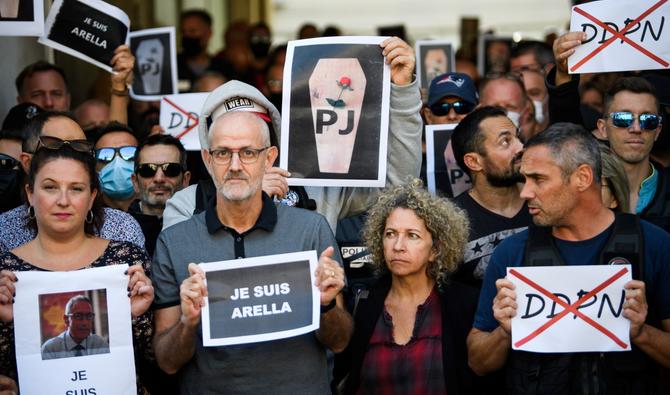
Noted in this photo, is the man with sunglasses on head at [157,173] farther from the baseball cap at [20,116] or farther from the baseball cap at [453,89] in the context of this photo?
the baseball cap at [453,89]

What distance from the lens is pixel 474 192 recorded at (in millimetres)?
6207

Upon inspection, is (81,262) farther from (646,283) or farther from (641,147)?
(641,147)

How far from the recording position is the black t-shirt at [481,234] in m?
5.76

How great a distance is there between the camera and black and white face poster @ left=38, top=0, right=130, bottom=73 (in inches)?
274

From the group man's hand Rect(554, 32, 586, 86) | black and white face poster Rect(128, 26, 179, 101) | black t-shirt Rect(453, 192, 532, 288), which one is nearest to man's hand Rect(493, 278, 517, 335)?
black t-shirt Rect(453, 192, 532, 288)

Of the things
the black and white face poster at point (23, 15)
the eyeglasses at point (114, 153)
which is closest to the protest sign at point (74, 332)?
the eyeglasses at point (114, 153)

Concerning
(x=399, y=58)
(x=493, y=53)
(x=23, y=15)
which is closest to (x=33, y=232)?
(x=23, y=15)

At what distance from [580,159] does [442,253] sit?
82 centimetres

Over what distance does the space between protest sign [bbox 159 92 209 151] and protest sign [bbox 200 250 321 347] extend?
321cm

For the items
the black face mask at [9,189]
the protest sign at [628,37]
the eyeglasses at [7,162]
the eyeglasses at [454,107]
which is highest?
the protest sign at [628,37]

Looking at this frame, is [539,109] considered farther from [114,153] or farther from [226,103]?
[226,103]

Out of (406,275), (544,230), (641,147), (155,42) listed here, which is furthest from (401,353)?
(155,42)

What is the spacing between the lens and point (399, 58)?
Result: 5.64 metres

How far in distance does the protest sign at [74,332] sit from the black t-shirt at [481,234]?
1833 mm
